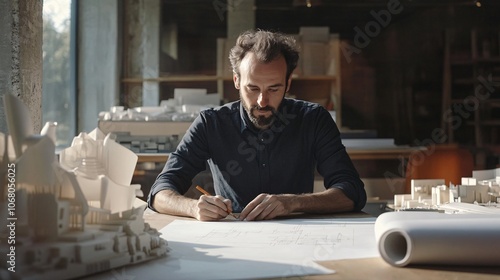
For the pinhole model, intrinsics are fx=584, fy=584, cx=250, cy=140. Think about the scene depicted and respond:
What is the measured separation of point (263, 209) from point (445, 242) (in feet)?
2.67

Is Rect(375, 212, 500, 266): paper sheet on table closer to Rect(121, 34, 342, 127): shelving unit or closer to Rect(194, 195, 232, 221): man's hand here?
Rect(194, 195, 232, 221): man's hand

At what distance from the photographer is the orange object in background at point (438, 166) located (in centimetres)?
467

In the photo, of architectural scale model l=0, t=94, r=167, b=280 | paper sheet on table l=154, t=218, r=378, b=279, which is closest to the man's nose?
paper sheet on table l=154, t=218, r=378, b=279

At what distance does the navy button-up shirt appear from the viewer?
2.56 meters

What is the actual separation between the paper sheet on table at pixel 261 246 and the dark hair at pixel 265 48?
92 cm

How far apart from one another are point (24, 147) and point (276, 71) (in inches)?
60.9

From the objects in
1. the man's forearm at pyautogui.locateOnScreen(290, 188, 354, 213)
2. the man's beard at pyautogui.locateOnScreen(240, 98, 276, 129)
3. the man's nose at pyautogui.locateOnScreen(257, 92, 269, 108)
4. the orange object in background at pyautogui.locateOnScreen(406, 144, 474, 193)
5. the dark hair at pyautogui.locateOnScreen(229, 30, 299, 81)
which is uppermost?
the dark hair at pyautogui.locateOnScreen(229, 30, 299, 81)

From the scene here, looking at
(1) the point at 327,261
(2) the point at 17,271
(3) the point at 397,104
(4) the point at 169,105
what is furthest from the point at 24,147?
(3) the point at 397,104

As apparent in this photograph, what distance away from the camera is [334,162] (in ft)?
7.98

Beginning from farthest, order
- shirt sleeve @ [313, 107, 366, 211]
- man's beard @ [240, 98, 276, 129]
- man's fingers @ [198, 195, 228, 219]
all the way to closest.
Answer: man's beard @ [240, 98, 276, 129] < shirt sleeve @ [313, 107, 366, 211] < man's fingers @ [198, 195, 228, 219]

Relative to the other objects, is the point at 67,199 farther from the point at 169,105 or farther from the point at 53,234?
the point at 169,105

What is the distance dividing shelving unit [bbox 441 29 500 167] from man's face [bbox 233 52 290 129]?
4.05 metres

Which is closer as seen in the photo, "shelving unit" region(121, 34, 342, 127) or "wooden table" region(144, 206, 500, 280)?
"wooden table" region(144, 206, 500, 280)

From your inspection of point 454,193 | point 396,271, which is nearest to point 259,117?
point 454,193
